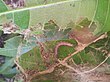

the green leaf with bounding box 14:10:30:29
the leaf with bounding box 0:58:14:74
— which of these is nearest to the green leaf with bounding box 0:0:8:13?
the green leaf with bounding box 14:10:30:29

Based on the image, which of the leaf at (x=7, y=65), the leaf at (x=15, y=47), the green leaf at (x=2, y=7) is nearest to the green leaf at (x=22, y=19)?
the green leaf at (x=2, y=7)

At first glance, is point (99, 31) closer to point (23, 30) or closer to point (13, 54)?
point (23, 30)

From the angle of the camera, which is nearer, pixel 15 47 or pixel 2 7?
pixel 2 7

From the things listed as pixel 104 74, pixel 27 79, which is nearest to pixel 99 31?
pixel 104 74

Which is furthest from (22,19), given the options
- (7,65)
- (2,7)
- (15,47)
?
(7,65)

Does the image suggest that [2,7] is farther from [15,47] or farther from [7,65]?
[7,65]

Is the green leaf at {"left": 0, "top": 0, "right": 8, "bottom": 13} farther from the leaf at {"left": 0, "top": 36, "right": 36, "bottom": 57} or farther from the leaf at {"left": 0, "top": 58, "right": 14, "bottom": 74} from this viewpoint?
the leaf at {"left": 0, "top": 58, "right": 14, "bottom": 74}

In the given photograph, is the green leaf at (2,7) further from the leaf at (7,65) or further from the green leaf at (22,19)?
the leaf at (7,65)

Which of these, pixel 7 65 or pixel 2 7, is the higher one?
pixel 2 7

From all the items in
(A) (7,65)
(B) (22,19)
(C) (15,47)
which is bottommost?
(A) (7,65)
